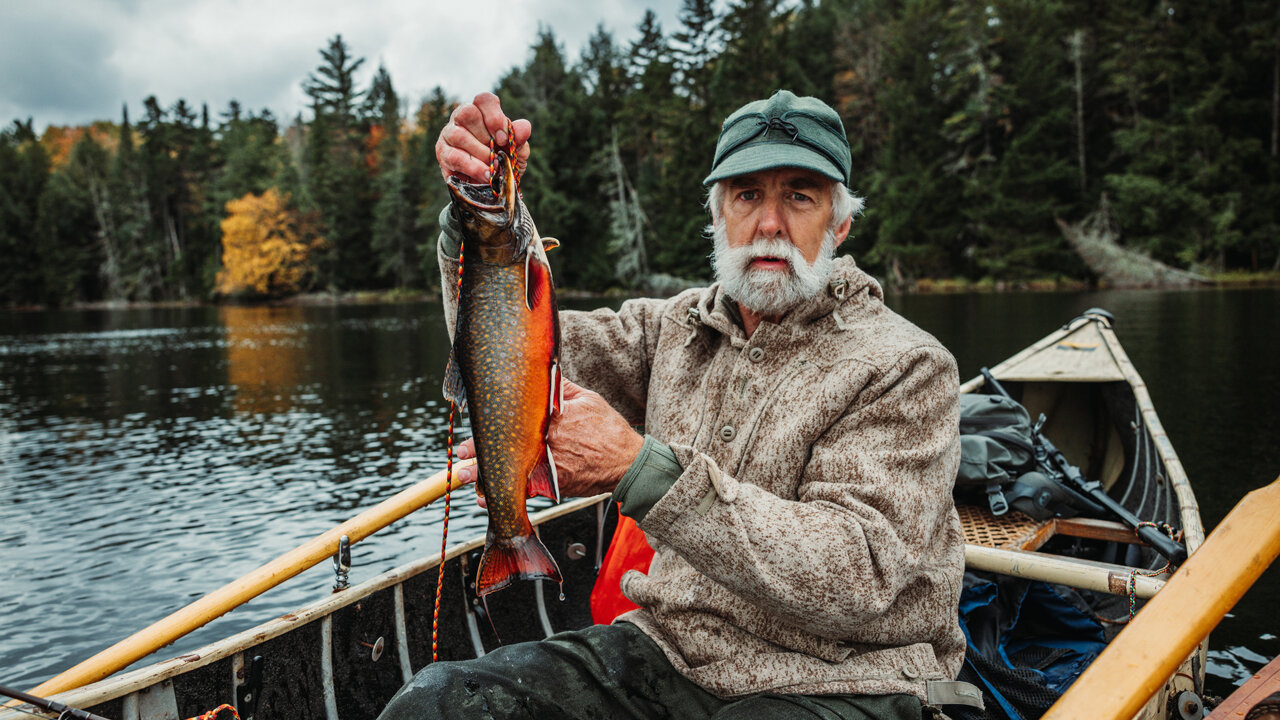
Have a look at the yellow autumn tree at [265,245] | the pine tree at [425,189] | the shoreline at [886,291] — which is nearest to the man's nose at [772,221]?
the shoreline at [886,291]

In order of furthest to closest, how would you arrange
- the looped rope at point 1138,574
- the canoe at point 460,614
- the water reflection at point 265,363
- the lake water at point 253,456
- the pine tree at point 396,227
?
the pine tree at point 396,227 → the water reflection at point 265,363 → the lake water at point 253,456 → the looped rope at point 1138,574 → the canoe at point 460,614

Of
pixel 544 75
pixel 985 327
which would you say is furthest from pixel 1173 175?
pixel 544 75

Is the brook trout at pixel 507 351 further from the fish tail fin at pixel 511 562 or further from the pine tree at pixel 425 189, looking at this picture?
the pine tree at pixel 425 189

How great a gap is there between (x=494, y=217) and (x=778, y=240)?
1.04 meters

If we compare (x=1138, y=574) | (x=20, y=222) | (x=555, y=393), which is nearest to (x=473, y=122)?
(x=555, y=393)

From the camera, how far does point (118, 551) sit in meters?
8.36

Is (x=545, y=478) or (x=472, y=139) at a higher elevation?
(x=472, y=139)

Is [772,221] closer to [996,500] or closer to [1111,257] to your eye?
[996,500]

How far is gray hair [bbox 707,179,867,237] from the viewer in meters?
2.60

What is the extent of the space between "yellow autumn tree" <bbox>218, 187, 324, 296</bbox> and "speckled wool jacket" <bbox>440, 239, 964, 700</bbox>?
203ft

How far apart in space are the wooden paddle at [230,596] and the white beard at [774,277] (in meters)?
1.07

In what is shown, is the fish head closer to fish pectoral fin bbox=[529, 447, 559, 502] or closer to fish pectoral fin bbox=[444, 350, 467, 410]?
fish pectoral fin bbox=[444, 350, 467, 410]

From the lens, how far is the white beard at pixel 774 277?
2461 mm

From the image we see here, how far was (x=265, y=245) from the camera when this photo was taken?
58094 mm
